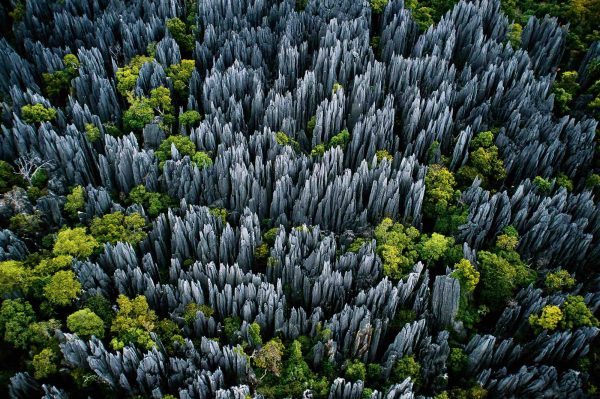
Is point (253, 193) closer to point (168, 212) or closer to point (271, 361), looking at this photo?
point (168, 212)

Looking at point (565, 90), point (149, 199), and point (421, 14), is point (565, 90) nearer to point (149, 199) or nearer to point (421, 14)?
point (421, 14)

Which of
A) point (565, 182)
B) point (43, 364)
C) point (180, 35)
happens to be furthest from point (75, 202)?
point (565, 182)

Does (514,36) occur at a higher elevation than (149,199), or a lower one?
higher

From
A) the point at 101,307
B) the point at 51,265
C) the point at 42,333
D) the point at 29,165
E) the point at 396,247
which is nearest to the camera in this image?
the point at 42,333

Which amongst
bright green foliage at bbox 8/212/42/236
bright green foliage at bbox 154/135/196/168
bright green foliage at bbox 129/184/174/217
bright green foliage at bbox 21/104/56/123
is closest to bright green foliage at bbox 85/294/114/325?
bright green foliage at bbox 129/184/174/217

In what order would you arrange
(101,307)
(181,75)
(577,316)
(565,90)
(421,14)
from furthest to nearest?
(421,14) < (565,90) < (181,75) < (577,316) < (101,307)

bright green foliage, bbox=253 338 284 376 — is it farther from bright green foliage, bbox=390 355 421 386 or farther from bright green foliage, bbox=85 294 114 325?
bright green foliage, bbox=85 294 114 325

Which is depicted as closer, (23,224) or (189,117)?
(23,224)
